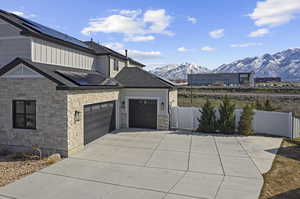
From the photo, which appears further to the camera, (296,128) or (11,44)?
(296,128)

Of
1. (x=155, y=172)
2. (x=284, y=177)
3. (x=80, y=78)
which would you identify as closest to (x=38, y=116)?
(x=80, y=78)

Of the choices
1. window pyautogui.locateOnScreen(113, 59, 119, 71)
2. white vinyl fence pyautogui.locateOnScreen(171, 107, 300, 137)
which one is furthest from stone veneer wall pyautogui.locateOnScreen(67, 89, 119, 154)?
white vinyl fence pyautogui.locateOnScreen(171, 107, 300, 137)

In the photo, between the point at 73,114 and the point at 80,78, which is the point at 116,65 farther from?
the point at 73,114

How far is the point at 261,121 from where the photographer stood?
44.6 ft

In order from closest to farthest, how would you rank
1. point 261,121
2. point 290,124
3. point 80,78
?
1. point 80,78
2. point 290,124
3. point 261,121

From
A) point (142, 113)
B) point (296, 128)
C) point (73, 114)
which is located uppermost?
point (73, 114)

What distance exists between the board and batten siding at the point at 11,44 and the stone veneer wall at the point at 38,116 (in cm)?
121

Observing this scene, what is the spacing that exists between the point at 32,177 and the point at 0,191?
104cm

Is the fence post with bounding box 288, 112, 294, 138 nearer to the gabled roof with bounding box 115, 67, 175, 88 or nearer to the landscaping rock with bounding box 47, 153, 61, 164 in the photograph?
the gabled roof with bounding box 115, 67, 175, 88

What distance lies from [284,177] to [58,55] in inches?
472

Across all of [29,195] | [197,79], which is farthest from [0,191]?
[197,79]

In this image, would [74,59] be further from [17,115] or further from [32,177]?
[32,177]

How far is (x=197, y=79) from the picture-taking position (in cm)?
10944

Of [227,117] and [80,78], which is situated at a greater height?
[80,78]
